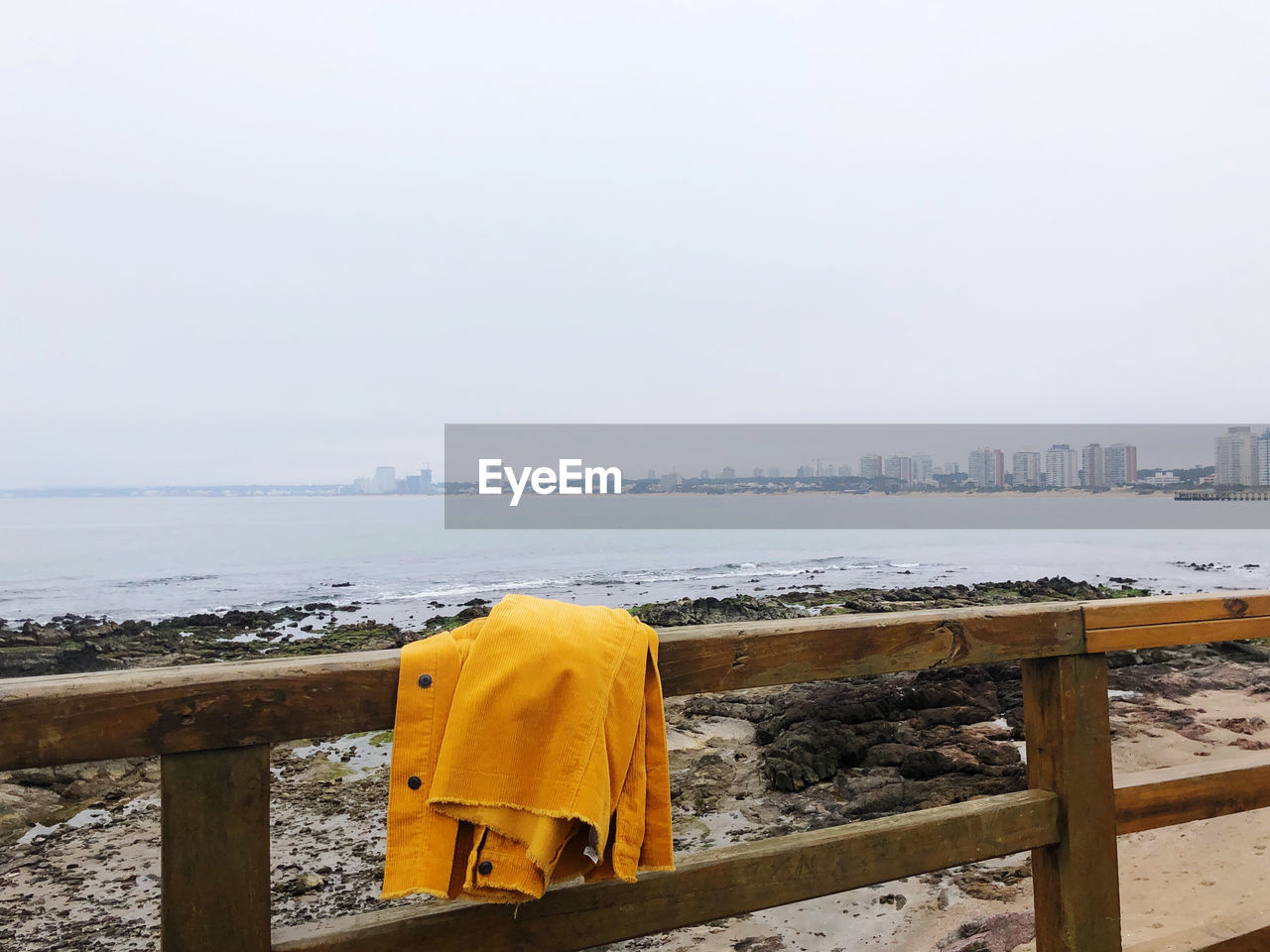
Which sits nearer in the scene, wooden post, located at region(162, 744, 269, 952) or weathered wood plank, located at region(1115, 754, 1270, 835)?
wooden post, located at region(162, 744, 269, 952)

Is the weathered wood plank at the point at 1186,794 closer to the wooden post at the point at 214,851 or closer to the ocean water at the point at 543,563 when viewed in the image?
the wooden post at the point at 214,851

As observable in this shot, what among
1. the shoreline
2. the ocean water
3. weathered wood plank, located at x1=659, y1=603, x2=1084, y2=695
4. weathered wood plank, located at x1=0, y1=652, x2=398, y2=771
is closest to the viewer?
weathered wood plank, located at x1=0, y1=652, x2=398, y2=771

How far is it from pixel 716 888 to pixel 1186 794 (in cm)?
139

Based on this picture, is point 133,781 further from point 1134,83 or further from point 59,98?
point 59,98

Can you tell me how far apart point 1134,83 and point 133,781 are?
60.0 m

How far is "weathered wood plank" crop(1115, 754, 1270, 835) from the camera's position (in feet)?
6.46

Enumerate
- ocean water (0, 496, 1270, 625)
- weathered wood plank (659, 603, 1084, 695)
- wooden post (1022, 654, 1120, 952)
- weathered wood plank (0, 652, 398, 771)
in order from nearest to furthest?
weathered wood plank (0, 652, 398, 771) → weathered wood plank (659, 603, 1084, 695) → wooden post (1022, 654, 1120, 952) → ocean water (0, 496, 1270, 625)

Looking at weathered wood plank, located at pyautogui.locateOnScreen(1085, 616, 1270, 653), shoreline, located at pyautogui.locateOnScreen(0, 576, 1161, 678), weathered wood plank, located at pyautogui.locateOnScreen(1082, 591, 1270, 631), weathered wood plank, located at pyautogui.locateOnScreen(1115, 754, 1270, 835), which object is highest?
weathered wood plank, located at pyautogui.locateOnScreen(1082, 591, 1270, 631)

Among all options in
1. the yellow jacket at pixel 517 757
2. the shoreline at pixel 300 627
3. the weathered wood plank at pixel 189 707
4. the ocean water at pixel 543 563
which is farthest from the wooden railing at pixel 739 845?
the ocean water at pixel 543 563

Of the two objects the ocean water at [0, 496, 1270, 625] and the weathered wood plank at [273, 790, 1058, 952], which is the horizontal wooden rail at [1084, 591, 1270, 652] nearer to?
the weathered wood plank at [273, 790, 1058, 952]

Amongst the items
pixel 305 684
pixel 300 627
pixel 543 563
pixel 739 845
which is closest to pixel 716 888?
pixel 739 845

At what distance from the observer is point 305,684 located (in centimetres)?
129

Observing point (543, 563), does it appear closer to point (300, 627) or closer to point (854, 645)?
point (300, 627)

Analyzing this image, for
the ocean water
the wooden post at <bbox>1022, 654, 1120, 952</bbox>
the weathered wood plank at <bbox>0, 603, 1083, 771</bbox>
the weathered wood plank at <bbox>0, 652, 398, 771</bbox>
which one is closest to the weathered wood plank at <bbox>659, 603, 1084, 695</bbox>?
the weathered wood plank at <bbox>0, 603, 1083, 771</bbox>
